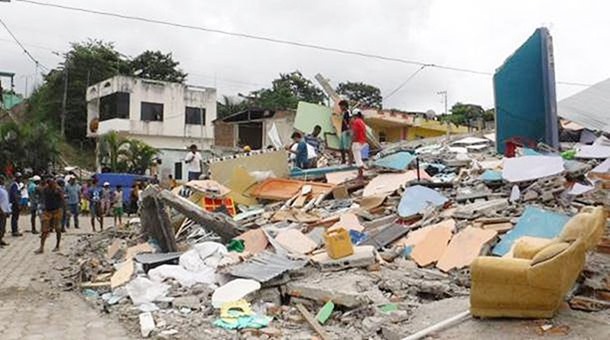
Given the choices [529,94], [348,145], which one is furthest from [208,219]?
[529,94]

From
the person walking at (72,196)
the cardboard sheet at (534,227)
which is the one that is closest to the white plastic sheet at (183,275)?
the cardboard sheet at (534,227)

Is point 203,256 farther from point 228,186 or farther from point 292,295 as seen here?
point 228,186

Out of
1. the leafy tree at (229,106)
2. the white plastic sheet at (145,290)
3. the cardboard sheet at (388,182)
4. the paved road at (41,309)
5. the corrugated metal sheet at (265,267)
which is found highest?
the leafy tree at (229,106)

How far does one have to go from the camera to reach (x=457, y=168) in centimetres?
1149

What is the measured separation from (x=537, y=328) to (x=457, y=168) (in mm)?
7336

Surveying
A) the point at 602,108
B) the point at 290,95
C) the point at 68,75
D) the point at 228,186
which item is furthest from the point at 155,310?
the point at 290,95

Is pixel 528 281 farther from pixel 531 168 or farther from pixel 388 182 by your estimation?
pixel 388 182

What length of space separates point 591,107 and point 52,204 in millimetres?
9069

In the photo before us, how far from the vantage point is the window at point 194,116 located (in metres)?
35.7

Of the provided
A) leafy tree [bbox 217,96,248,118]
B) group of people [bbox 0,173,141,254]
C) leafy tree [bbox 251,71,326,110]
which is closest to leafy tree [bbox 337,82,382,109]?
leafy tree [bbox 251,71,326,110]

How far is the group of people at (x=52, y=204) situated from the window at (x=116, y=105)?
13.7 m

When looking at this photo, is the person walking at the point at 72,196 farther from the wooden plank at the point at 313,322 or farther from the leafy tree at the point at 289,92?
the leafy tree at the point at 289,92

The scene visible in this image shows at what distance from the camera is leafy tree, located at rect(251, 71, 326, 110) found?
1603 inches

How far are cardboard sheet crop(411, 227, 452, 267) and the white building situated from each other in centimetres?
2623
